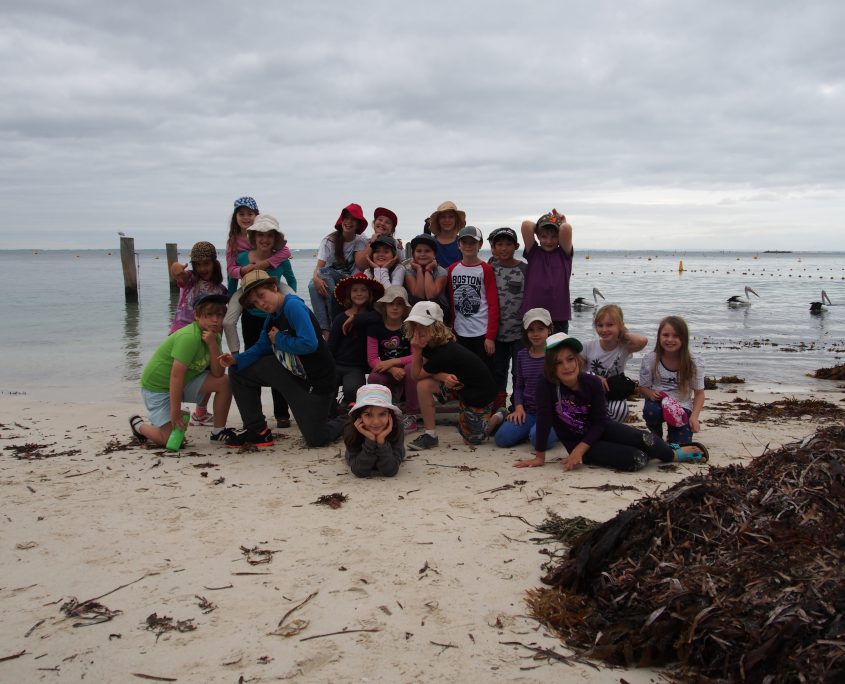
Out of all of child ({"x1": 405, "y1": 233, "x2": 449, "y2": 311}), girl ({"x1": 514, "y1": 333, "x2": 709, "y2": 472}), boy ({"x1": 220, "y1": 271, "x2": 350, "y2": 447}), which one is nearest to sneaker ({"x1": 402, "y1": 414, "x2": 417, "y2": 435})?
boy ({"x1": 220, "y1": 271, "x2": 350, "y2": 447})

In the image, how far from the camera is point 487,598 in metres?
2.97

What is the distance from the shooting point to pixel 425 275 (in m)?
6.40

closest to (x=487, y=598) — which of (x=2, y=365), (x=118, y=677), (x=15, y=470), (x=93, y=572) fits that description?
(x=118, y=677)

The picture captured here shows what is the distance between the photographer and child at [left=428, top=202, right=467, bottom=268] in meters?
6.87

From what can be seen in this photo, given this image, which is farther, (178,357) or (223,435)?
(223,435)

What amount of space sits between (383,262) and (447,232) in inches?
33.1

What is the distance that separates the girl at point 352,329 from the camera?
6207 mm

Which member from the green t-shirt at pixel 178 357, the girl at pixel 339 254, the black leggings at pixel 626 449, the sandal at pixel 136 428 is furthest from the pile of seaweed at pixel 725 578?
the girl at pixel 339 254

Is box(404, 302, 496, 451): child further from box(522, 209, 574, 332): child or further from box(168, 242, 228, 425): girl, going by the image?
box(168, 242, 228, 425): girl

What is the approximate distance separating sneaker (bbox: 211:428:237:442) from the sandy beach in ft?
0.58

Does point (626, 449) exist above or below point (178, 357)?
below

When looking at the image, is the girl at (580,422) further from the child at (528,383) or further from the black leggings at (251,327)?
the black leggings at (251,327)

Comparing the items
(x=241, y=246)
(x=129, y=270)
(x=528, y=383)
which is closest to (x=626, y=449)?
(x=528, y=383)

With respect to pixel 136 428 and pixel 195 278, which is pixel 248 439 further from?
pixel 195 278
